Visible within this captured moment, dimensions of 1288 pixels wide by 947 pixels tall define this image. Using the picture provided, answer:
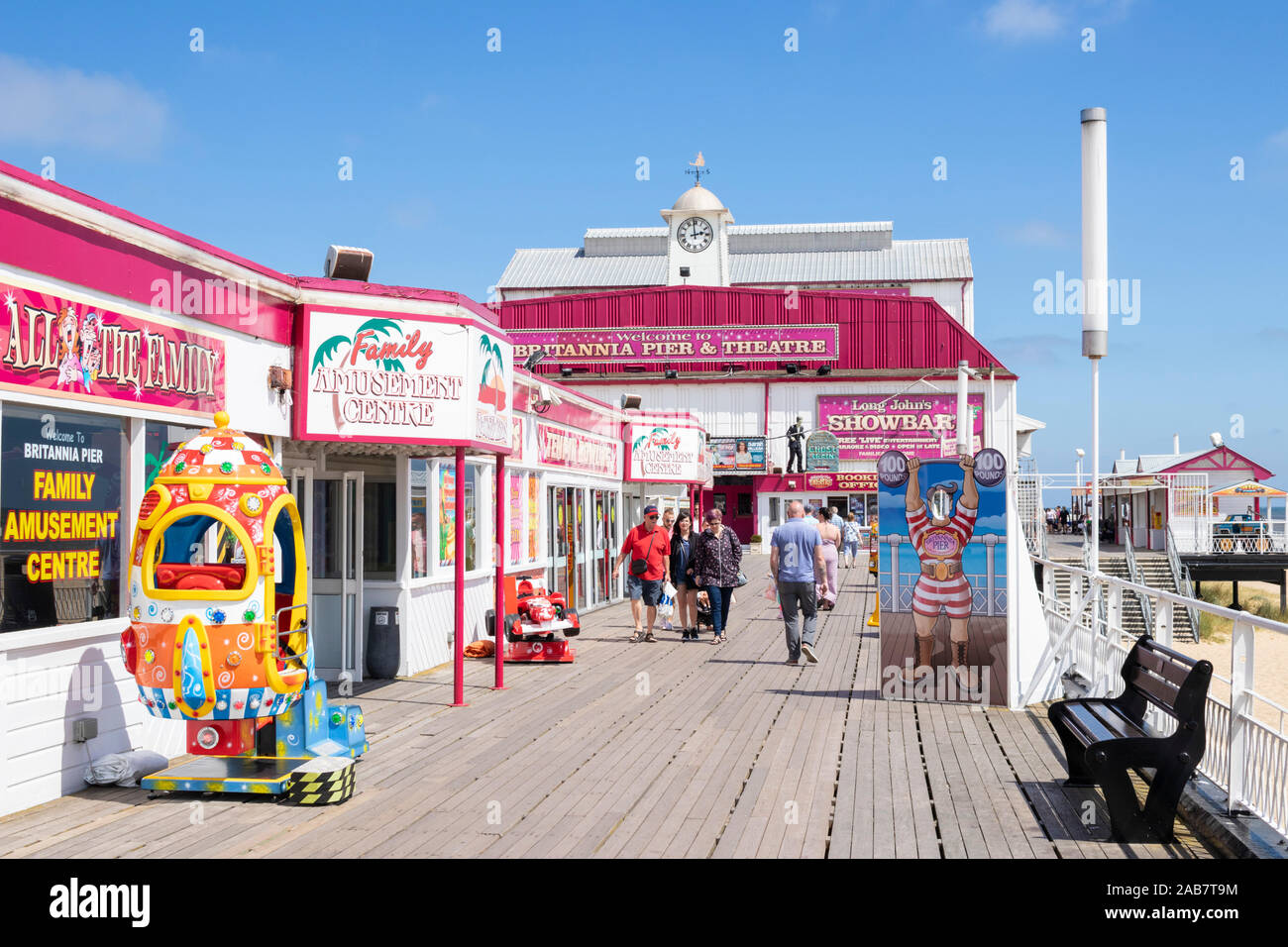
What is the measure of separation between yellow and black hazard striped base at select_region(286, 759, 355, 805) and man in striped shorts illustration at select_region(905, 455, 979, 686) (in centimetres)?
540

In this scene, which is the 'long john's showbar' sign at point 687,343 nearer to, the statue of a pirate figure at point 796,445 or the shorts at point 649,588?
the statue of a pirate figure at point 796,445

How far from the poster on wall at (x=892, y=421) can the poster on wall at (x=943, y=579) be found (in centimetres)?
3402

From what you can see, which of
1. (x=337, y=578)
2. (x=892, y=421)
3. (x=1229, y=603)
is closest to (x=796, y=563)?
(x=337, y=578)

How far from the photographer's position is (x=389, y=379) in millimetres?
9086

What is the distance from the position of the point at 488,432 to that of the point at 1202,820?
20.2ft

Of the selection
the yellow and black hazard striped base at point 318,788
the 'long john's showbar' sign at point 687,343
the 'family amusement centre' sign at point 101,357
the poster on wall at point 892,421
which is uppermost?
the 'long john's showbar' sign at point 687,343

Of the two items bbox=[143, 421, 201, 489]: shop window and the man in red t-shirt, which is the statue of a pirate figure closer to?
the man in red t-shirt

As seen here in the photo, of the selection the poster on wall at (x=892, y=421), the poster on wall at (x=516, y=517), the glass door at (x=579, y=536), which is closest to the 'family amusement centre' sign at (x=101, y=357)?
the poster on wall at (x=516, y=517)

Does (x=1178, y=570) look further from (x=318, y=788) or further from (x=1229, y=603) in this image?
(x=318, y=788)

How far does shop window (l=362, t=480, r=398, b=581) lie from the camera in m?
11.5

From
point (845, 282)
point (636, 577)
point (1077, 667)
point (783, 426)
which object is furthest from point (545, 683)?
point (845, 282)

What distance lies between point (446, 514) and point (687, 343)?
32.8 m

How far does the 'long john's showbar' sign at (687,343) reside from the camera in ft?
144

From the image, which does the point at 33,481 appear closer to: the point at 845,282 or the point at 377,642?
the point at 377,642
